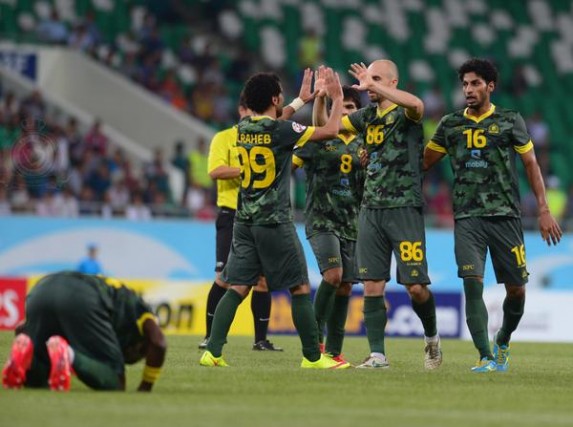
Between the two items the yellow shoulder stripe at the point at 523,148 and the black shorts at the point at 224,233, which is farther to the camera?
the black shorts at the point at 224,233

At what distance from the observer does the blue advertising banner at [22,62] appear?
25750 mm

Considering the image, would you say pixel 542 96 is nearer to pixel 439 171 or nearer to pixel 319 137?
pixel 439 171

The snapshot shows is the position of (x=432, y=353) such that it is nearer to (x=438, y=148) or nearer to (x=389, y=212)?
(x=389, y=212)

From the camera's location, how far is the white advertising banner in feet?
68.4

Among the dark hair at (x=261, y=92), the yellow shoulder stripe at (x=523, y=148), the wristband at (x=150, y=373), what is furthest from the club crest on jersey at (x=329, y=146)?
the wristband at (x=150, y=373)

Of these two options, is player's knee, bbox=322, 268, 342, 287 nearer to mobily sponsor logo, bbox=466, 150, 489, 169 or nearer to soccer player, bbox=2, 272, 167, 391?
mobily sponsor logo, bbox=466, 150, 489, 169

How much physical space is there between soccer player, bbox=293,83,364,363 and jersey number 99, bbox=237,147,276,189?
63.2 inches

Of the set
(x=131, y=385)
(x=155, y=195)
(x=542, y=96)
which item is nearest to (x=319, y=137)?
(x=131, y=385)

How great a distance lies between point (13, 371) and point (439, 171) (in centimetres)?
1981

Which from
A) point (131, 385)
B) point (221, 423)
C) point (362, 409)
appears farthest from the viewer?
point (131, 385)

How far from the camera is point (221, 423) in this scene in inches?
281

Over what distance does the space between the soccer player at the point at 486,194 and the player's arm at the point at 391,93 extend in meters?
0.50

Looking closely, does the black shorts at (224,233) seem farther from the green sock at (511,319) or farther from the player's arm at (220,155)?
the green sock at (511,319)

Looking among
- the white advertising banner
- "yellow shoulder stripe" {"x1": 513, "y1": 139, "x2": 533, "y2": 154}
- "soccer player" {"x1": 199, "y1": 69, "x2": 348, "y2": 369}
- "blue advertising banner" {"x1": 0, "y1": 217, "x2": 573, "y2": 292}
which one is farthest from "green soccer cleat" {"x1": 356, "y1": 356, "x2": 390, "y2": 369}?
"blue advertising banner" {"x1": 0, "y1": 217, "x2": 573, "y2": 292}
